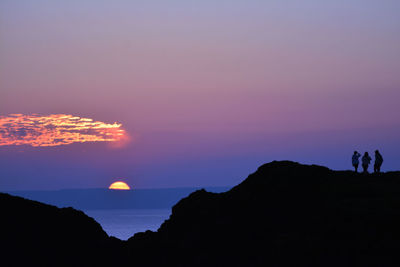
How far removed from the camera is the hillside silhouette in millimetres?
40781

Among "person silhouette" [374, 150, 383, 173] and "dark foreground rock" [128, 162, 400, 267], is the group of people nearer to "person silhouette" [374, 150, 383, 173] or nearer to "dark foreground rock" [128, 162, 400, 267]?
"person silhouette" [374, 150, 383, 173]

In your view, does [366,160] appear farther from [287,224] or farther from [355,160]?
Result: [287,224]

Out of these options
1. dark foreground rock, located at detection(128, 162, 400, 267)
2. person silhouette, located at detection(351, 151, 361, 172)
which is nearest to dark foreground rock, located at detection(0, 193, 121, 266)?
dark foreground rock, located at detection(128, 162, 400, 267)

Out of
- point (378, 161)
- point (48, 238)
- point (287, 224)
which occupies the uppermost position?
point (378, 161)

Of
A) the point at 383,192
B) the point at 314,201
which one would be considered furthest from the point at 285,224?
the point at 383,192

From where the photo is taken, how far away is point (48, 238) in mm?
49406

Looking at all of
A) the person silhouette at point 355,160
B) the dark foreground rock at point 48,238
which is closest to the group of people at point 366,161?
the person silhouette at point 355,160

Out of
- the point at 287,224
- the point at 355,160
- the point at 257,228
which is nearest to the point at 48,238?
the point at 257,228

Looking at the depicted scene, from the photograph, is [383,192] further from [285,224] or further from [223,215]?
[223,215]

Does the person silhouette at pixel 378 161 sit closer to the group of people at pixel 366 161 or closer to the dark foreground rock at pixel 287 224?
the group of people at pixel 366 161

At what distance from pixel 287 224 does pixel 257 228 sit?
2046 millimetres

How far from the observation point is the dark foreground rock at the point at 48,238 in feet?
157

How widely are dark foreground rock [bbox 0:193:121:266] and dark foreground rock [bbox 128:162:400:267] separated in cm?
269

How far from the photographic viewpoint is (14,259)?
156 ft
